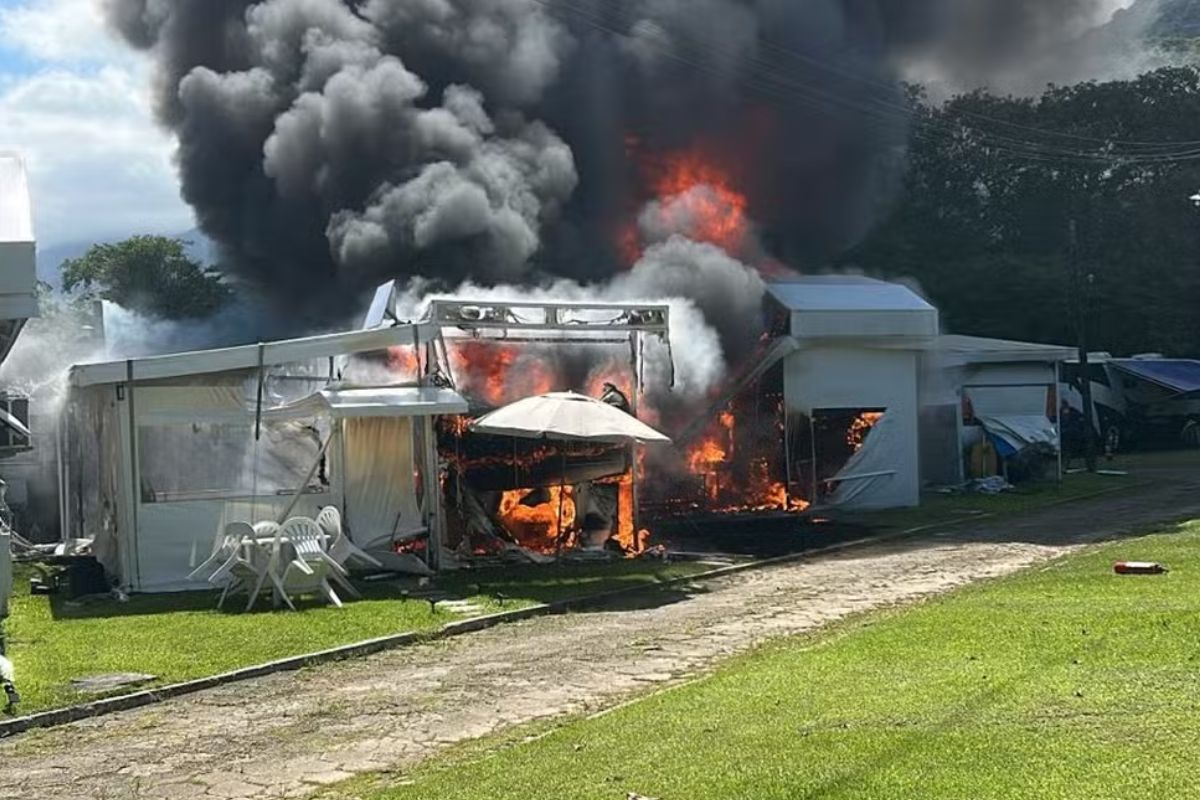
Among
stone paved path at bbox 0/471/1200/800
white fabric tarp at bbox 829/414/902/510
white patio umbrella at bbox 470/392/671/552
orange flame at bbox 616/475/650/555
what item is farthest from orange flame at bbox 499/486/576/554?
white fabric tarp at bbox 829/414/902/510

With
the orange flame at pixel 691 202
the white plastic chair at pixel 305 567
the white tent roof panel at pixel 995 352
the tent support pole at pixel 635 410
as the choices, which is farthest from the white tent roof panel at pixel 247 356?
the white tent roof panel at pixel 995 352

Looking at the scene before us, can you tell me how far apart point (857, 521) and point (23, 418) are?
13.1 metres

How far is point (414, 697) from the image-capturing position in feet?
31.1

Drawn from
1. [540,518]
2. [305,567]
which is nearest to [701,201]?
[540,518]

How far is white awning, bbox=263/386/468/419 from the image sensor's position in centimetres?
1564

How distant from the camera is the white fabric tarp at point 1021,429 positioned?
28.1 metres

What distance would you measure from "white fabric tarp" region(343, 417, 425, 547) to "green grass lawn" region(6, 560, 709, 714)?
3.92 ft

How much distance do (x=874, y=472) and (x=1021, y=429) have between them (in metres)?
5.78

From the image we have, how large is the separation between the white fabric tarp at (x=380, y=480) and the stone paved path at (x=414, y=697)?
13.3 ft

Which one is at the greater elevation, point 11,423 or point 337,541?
point 11,423

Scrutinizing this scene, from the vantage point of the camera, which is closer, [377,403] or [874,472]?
[377,403]

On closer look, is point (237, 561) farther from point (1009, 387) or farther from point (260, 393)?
point (1009, 387)

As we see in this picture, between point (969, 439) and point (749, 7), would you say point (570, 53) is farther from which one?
point (969, 439)

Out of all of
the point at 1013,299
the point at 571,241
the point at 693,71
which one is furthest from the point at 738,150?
the point at 1013,299
